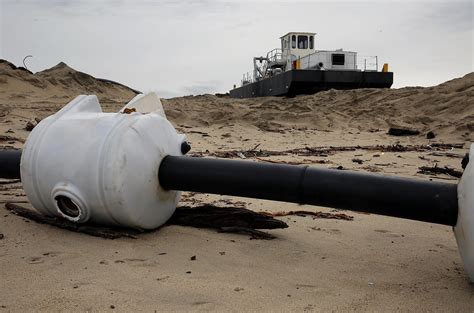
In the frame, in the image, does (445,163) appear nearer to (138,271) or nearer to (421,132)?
(421,132)

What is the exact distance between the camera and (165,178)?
2482mm

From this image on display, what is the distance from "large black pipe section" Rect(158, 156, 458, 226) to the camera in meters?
1.99

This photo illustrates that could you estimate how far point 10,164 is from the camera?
285 cm

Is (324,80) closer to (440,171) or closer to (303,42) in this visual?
(303,42)

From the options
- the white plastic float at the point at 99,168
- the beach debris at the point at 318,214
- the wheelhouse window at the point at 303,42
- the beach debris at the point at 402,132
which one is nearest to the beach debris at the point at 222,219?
the white plastic float at the point at 99,168

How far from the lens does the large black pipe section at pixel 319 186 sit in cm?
199

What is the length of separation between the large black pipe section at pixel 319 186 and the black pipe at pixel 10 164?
955mm

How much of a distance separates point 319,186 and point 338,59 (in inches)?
613

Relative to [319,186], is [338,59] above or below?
above

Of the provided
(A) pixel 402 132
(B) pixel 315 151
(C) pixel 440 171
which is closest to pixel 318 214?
(C) pixel 440 171

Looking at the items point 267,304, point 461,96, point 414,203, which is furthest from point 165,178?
point 461,96

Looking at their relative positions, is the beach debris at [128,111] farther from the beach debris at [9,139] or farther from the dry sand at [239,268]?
the beach debris at [9,139]

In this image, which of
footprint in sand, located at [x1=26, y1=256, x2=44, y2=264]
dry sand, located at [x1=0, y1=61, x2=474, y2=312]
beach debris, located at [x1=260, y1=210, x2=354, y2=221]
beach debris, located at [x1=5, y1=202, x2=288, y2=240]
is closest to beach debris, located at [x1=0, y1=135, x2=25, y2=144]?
dry sand, located at [x1=0, y1=61, x2=474, y2=312]

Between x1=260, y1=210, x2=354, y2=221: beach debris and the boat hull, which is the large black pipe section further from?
the boat hull
